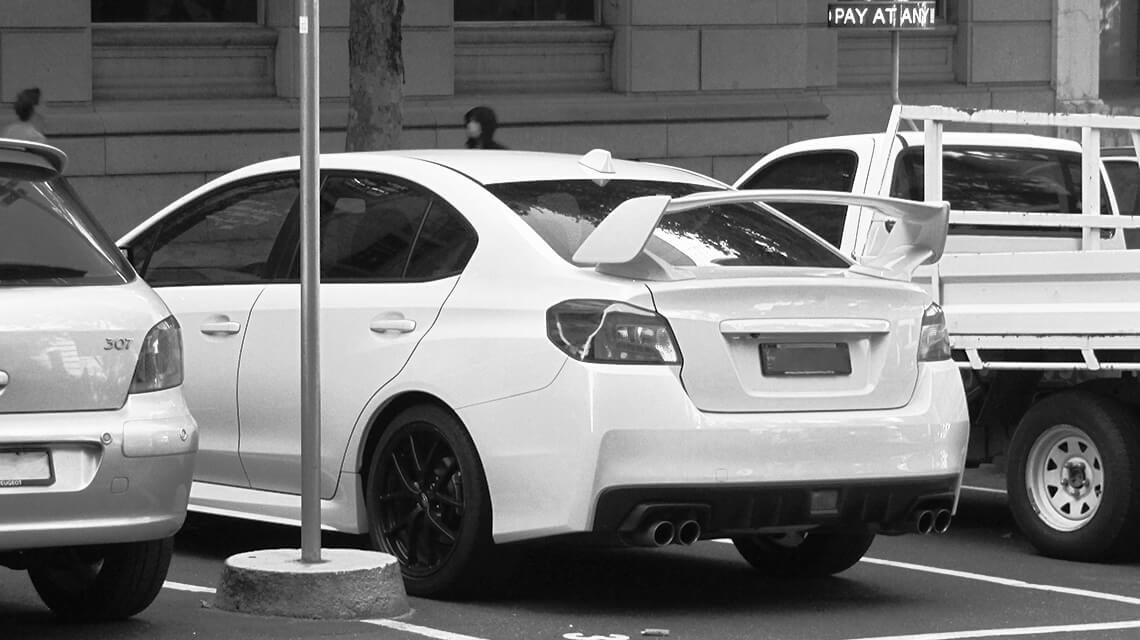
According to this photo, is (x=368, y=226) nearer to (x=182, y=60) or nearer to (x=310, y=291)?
(x=310, y=291)

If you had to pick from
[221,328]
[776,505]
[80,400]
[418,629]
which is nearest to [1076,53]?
[221,328]

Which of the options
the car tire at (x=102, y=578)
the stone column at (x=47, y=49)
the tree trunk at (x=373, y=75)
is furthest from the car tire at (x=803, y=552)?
the stone column at (x=47, y=49)

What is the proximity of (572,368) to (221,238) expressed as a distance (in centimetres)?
227

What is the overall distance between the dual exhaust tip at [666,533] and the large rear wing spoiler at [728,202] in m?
0.80

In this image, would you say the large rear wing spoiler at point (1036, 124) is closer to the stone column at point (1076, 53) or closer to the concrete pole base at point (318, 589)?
the concrete pole base at point (318, 589)

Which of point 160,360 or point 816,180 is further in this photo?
point 816,180

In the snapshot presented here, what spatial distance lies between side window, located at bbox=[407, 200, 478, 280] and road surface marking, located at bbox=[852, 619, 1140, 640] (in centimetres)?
193

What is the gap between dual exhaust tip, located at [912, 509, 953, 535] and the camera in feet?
24.4

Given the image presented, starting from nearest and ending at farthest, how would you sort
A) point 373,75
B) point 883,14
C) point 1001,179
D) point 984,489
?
point 1001,179 → point 984,489 → point 373,75 → point 883,14

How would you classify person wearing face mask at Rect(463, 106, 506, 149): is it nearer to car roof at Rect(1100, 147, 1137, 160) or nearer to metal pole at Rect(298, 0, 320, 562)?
car roof at Rect(1100, 147, 1137, 160)

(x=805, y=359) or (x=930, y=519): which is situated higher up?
(x=805, y=359)

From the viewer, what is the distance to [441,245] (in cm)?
773

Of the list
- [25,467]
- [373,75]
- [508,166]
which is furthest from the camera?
[373,75]

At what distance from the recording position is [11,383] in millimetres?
6234
